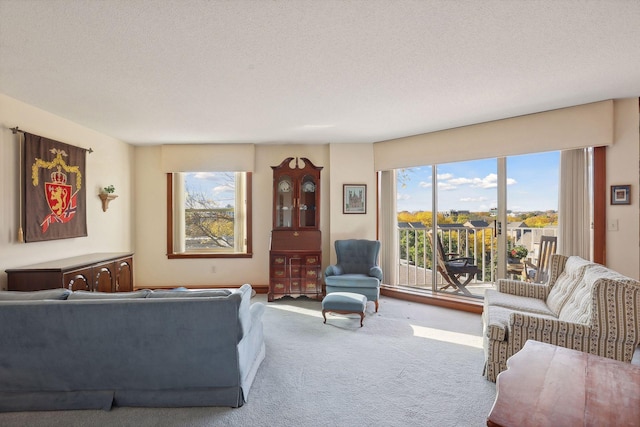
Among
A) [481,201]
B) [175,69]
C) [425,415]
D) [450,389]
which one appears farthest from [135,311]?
[481,201]

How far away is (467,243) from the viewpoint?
15.9ft

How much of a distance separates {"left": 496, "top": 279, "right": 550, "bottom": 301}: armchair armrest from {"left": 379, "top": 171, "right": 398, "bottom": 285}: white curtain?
1860 millimetres

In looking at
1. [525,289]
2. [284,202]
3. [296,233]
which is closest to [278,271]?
[296,233]

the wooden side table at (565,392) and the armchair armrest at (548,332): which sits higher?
the wooden side table at (565,392)

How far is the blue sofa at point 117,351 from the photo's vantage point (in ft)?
6.66

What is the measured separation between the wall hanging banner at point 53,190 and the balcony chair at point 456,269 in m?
4.95

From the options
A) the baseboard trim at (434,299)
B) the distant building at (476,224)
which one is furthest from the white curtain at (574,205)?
the baseboard trim at (434,299)

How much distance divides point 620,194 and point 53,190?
6.22 meters

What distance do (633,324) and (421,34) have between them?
237cm

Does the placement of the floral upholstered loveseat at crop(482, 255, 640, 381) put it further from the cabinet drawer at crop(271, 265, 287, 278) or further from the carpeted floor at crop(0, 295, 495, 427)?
the cabinet drawer at crop(271, 265, 287, 278)

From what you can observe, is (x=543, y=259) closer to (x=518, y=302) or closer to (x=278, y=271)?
(x=518, y=302)

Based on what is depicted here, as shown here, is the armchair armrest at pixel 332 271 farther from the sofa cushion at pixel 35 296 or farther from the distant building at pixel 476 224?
the sofa cushion at pixel 35 296

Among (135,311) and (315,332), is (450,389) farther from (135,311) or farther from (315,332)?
(135,311)

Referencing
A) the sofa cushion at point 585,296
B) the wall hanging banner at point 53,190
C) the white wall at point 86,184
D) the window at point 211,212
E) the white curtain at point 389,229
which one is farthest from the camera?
the window at point 211,212
